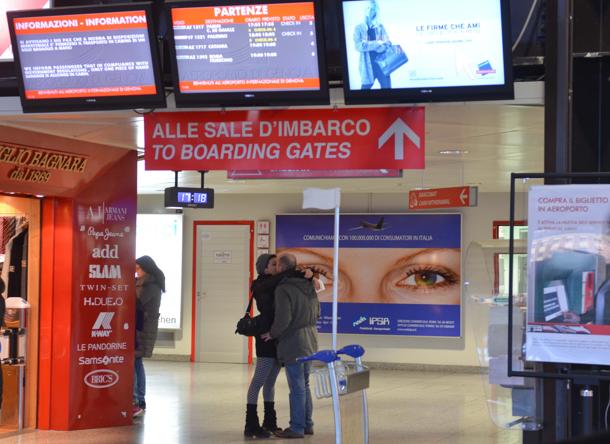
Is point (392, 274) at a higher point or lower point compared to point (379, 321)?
higher

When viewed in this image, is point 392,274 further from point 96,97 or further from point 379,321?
point 96,97

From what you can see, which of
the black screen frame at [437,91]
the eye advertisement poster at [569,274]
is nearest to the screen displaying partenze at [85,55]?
the black screen frame at [437,91]

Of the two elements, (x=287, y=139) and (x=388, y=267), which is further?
(x=388, y=267)

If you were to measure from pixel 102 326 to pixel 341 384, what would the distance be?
11.4ft

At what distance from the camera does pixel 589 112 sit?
20.7 ft

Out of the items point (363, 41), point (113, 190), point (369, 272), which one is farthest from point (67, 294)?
point (369, 272)

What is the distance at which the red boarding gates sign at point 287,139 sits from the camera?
658 cm

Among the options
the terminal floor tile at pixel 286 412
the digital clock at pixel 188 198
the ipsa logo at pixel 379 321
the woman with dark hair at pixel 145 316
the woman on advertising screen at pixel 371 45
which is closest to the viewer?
the woman on advertising screen at pixel 371 45

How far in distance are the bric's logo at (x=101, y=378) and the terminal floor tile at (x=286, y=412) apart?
0.42 meters

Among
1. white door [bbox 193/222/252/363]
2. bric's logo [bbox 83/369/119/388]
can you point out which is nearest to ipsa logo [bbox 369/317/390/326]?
white door [bbox 193/222/252/363]

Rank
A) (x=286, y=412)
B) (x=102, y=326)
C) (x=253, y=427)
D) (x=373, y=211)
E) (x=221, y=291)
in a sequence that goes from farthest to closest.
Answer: (x=221, y=291)
(x=373, y=211)
(x=286, y=412)
(x=102, y=326)
(x=253, y=427)

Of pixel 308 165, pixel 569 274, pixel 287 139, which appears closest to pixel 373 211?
pixel 287 139

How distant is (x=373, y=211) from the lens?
15789 millimetres

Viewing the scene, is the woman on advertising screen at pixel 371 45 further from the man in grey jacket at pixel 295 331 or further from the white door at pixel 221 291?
the white door at pixel 221 291
